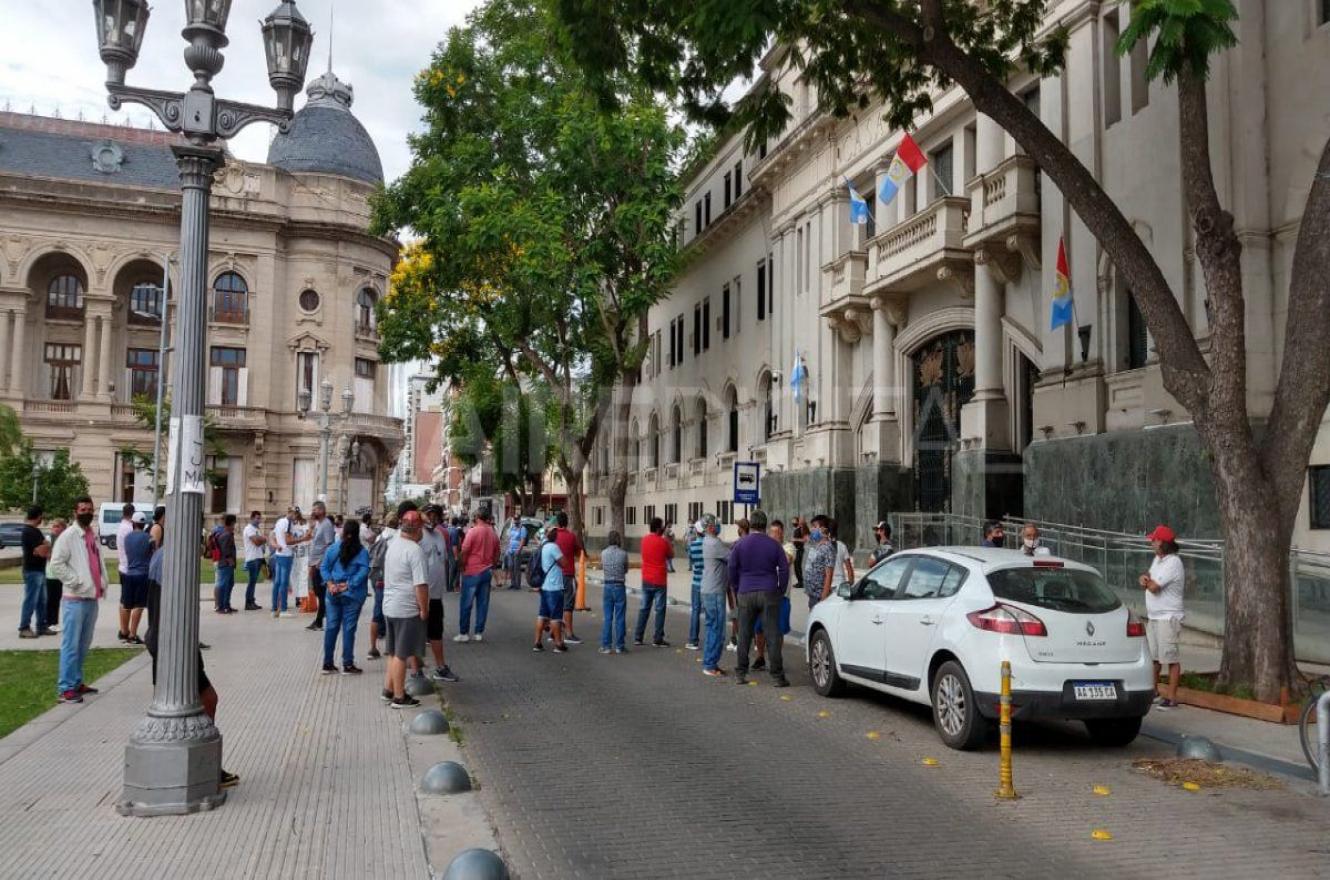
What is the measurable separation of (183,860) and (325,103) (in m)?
69.8

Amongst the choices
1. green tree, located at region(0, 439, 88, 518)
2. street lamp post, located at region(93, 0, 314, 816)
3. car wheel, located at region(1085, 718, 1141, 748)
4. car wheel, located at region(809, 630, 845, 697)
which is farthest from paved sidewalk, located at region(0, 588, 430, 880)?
green tree, located at region(0, 439, 88, 518)

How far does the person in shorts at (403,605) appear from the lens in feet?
34.3

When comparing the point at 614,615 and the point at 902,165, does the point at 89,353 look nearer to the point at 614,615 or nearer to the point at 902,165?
the point at 902,165

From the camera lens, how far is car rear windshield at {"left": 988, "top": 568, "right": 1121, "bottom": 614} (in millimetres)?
9164

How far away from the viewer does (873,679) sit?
10641mm

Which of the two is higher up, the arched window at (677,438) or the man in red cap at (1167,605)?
the arched window at (677,438)

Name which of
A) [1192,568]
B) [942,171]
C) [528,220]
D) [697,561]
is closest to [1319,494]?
[1192,568]

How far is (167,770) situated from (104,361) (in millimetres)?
59976

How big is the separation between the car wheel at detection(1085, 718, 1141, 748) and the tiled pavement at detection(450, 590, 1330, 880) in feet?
0.67

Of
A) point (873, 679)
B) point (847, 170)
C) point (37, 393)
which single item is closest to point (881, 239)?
point (847, 170)

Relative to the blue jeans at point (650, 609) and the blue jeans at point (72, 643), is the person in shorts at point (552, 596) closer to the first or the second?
the blue jeans at point (650, 609)

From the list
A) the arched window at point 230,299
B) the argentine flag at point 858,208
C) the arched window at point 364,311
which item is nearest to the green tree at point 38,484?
the arched window at point 230,299

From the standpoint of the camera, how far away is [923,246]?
24.4 metres

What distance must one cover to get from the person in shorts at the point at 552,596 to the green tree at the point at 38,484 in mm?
40530
